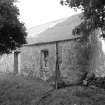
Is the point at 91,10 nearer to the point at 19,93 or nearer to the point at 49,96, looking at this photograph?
the point at 49,96

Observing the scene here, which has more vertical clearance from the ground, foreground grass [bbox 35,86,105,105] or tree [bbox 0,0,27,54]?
tree [bbox 0,0,27,54]

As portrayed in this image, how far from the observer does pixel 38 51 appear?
15.4 metres

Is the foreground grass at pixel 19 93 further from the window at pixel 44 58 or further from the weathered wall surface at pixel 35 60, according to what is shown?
the window at pixel 44 58

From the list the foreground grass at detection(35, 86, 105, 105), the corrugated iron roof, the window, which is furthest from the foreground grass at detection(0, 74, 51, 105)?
the corrugated iron roof

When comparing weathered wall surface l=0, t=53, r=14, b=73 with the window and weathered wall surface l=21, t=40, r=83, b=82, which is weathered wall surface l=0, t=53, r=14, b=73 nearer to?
weathered wall surface l=21, t=40, r=83, b=82

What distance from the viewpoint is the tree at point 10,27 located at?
8625mm

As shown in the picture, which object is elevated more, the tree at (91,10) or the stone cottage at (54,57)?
the tree at (91,10)

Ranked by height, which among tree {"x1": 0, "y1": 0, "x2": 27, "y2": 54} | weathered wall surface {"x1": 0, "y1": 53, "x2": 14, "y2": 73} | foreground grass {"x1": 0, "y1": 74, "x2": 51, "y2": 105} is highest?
tree {"x1": 0, "y1": 0, "x2": 27, "y2": 54}

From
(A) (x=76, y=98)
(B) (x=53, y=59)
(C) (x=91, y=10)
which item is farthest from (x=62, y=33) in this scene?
(C) (x=91, y=10)

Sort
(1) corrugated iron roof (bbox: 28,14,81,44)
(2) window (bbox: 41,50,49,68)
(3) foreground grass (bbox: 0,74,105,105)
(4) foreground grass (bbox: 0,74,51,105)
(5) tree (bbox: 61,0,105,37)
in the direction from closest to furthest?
(5) tree (bbox: 61,0,105,37), (3) foreground grass (bbox: 0,74,105,105), (4) foreground grass (bbox: 0,74,51,105), (1) corrugated iron roof (bbox: 28,14,81,44), (2) window (bbox: 41,50,49,68)

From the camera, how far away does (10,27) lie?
9.19 meters

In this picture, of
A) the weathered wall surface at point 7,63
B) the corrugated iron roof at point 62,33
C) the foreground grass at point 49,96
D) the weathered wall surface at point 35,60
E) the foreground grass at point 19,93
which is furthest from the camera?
the weathered wall surface at point 7,63

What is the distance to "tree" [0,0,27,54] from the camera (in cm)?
862

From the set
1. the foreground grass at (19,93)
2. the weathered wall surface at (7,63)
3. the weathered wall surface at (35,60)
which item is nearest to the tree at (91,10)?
the foreground grass at (19,93)
